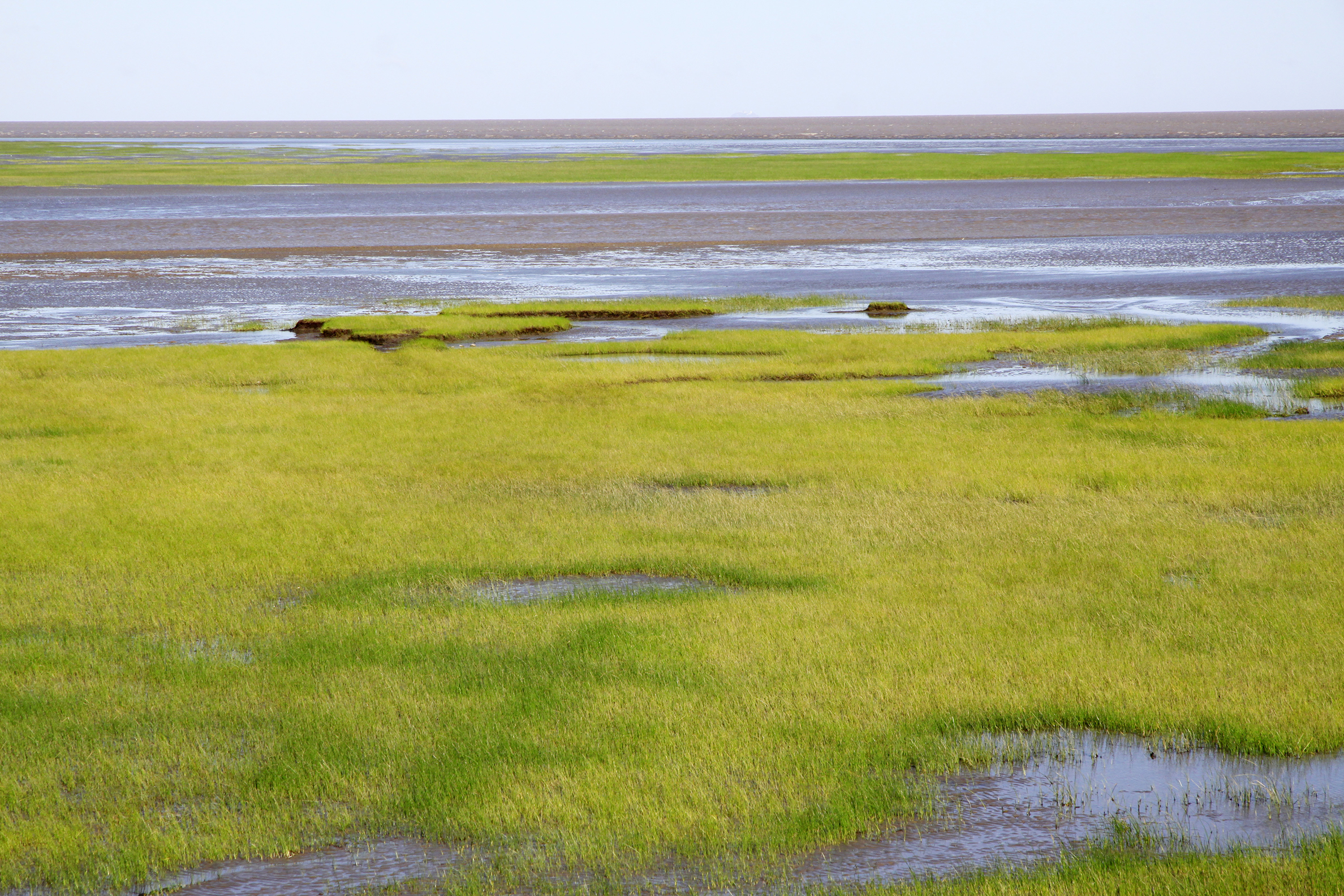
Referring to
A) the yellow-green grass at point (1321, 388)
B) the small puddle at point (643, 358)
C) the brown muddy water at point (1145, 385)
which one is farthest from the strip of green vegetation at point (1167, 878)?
the small puddle at point (643, 358)

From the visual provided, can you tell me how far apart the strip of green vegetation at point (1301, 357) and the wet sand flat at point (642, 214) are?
32.3 metres

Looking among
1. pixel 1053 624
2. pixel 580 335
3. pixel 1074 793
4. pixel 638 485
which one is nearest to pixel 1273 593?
pixel 1053 624

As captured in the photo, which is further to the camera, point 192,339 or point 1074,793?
point 192,339

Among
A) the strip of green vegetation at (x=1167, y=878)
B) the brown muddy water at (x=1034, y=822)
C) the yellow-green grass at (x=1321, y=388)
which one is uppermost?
the yellow-green grass at (x=1321, y=388)

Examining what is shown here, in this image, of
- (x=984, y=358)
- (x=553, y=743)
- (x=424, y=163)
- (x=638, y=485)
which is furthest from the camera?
(x=424, y=163)

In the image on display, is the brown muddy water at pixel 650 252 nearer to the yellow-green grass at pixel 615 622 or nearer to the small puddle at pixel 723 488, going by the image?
the yellow-green grass at pixel 615 622

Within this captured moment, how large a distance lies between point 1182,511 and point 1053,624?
14.8ft

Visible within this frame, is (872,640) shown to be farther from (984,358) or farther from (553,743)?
(984,358)

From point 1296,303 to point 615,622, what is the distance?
3057cm

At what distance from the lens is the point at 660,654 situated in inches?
391

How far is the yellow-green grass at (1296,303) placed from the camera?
33938mm

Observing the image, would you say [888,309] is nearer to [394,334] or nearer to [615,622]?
[394,334]

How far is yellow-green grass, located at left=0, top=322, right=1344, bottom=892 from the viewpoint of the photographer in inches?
302

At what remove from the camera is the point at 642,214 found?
237 feet
